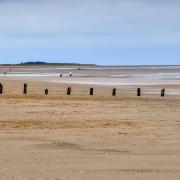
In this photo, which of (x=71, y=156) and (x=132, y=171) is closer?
Result: (x=132, y=171)

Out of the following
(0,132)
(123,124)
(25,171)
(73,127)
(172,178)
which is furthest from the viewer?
(123,124)

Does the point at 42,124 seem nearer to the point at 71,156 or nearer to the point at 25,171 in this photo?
the point at 71,156

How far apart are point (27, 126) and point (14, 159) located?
706 cm

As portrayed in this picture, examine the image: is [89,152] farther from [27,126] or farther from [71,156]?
[27,126]

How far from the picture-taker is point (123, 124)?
61.6 feet

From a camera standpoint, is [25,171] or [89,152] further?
[89,152]

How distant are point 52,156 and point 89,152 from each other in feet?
3.18

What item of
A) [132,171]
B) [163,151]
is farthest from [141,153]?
[132,171]

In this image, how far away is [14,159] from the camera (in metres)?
10.7

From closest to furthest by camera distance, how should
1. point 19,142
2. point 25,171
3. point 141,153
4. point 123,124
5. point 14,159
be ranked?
point 25,171 → point 14,159 → point 141,153 → point 19,142 → point 123,124

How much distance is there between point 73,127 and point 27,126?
55.7 inches

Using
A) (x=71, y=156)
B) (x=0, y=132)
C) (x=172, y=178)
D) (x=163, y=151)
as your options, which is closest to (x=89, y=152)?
(x=71, y=156)

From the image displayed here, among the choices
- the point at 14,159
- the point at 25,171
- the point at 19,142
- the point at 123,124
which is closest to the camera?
the point at 25,171

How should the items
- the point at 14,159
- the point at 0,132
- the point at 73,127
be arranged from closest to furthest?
the point at 14,159, the point at 0,132, the point at 73,127
